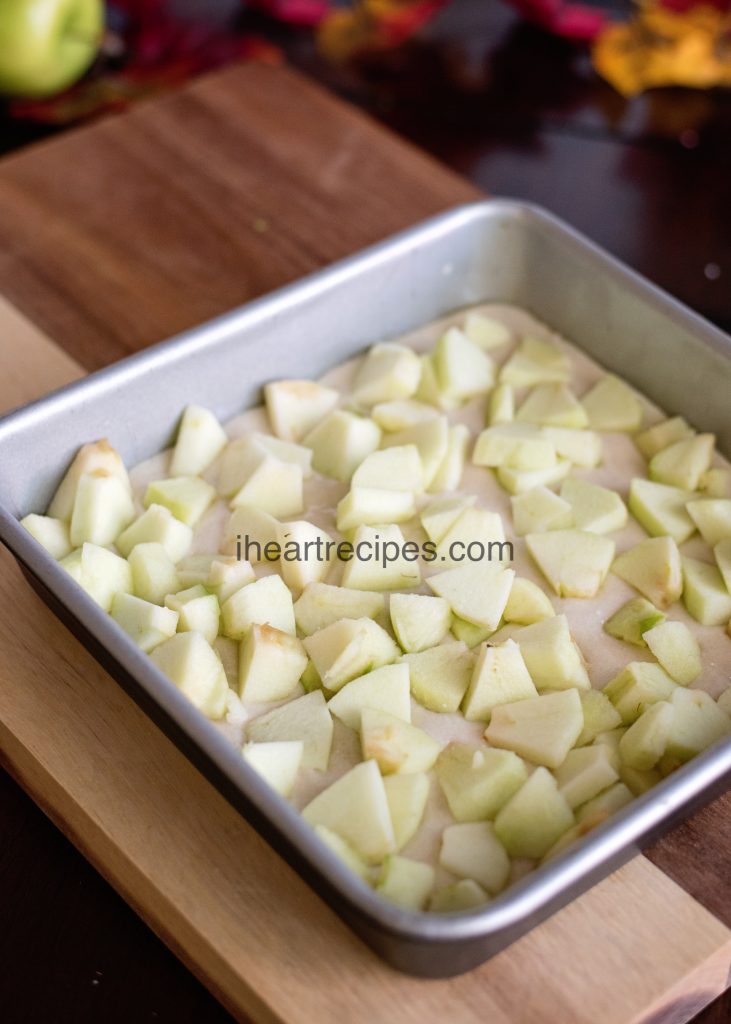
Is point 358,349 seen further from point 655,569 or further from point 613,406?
point 655,569

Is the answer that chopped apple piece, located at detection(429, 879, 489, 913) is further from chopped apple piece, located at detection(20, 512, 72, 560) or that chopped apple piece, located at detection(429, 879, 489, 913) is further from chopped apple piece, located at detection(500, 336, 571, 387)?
chopped apple piece, located at detection(500, 336, 571, 387)

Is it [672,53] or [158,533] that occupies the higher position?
[672,53]

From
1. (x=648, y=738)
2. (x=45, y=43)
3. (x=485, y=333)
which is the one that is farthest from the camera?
(x=45, y=43)

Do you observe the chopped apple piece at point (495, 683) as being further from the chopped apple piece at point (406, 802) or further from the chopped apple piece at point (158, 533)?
the chopped apple piece at point (158, 533)

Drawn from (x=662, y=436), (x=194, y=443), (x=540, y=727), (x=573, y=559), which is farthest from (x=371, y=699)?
(x=662, y=436)

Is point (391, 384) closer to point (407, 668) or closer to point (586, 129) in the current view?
point (407, 668)
